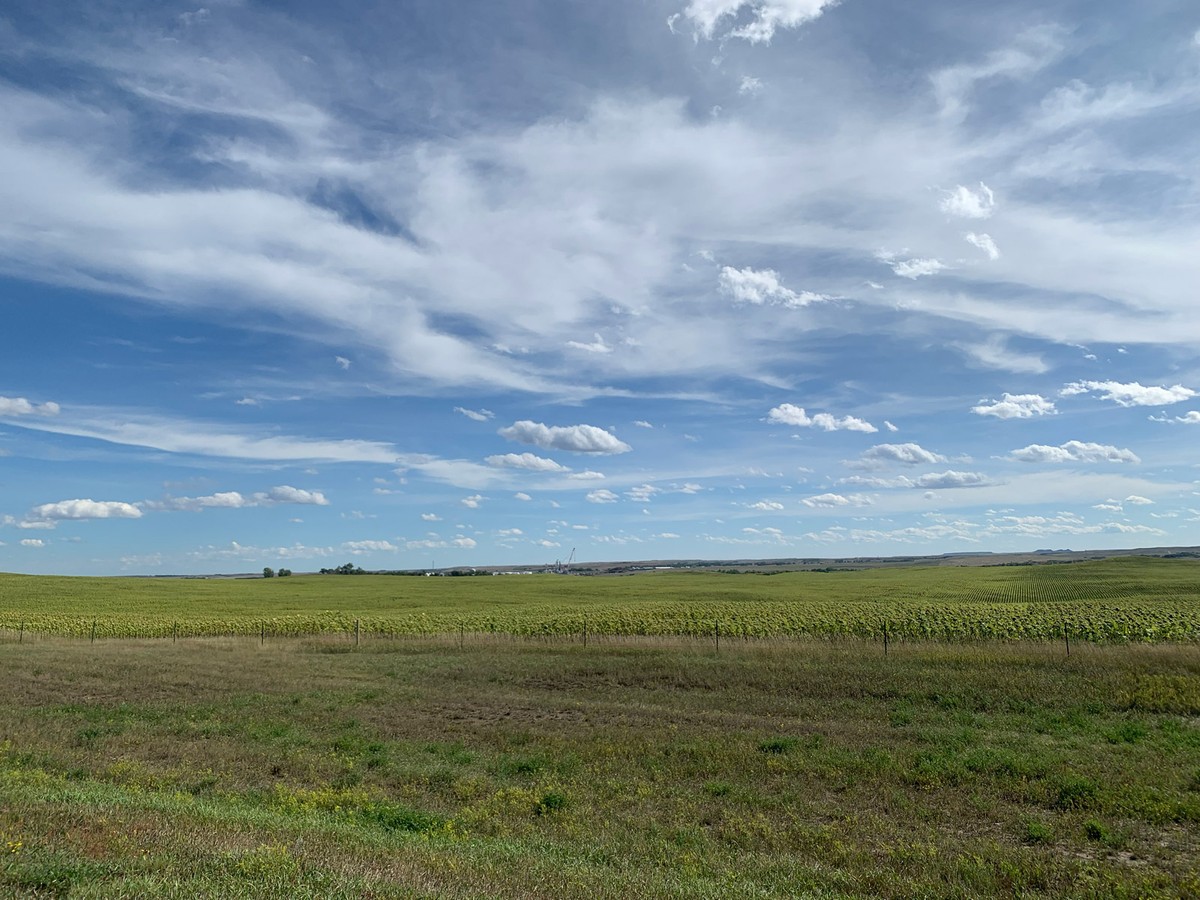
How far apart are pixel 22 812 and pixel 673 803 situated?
30.8 ft

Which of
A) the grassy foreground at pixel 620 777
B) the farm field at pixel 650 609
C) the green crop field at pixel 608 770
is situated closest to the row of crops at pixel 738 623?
the farm field at pixel 650 609

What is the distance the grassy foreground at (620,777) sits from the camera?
8023 mm

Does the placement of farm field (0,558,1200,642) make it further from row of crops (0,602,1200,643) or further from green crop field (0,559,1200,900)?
green crop field (0,559,1200,900)

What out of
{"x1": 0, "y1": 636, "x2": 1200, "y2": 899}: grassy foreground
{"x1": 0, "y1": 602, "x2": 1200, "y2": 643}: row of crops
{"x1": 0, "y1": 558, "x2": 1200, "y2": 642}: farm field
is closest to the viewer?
{"x1": 0, "y1": 636, "x2": 1200, "y2": 899}: grassy foreground

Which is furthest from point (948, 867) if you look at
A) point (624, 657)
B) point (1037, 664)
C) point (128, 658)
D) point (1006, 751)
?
point (128, 658)

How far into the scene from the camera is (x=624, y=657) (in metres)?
31.3

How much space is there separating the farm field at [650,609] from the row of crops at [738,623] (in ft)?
0.50

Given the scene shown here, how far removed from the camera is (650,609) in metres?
67.7

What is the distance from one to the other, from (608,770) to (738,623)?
36.6 meters

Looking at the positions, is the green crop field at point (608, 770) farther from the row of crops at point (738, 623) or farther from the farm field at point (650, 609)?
the farm field at point (650, 609)

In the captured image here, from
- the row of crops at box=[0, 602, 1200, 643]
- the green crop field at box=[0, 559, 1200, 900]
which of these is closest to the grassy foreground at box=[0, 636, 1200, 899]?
the green crop field at box=[0, 559, 1200, 900]

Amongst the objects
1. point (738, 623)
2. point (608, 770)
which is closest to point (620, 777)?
point (608, 770)

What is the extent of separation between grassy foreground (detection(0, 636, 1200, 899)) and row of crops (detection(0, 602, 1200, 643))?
15366 mm

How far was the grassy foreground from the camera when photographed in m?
8.02
